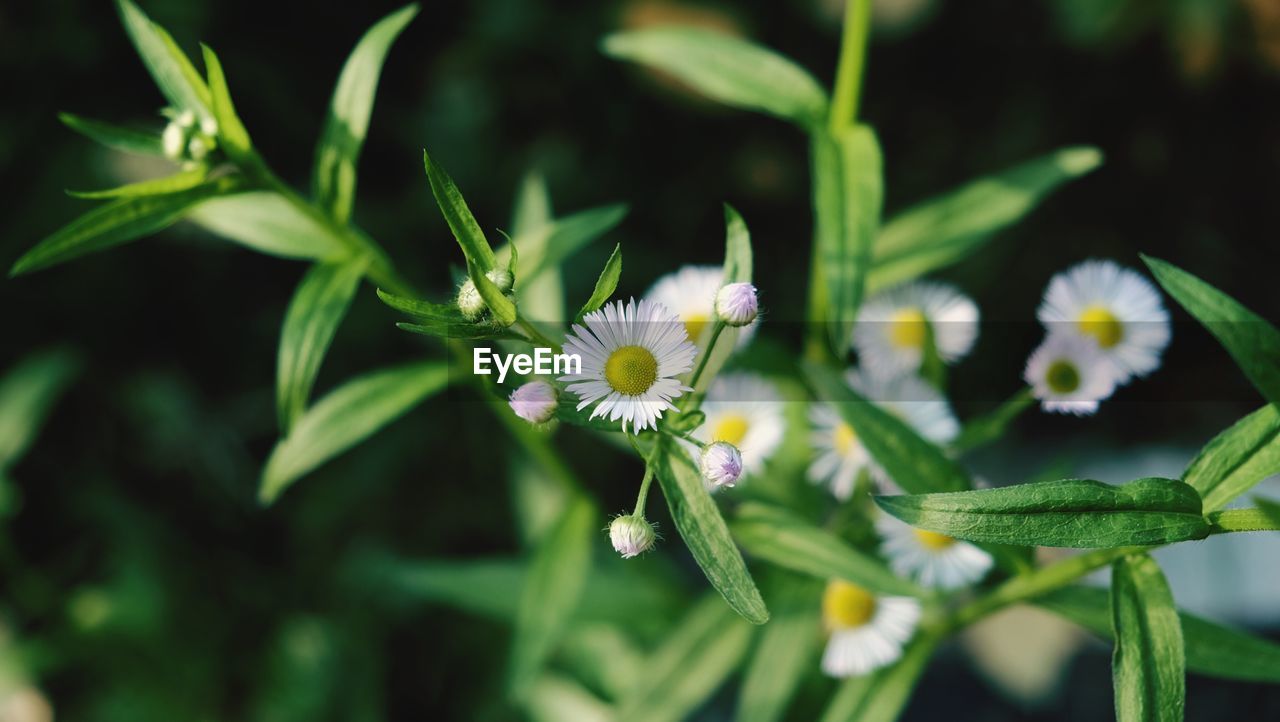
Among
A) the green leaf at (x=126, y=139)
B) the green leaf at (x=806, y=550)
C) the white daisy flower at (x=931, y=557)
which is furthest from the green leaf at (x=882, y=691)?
the green leaf at (x=126, y=139)

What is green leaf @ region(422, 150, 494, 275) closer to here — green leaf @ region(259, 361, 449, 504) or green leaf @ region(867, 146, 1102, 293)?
green leaf @ region(259, 361, 449, 504)

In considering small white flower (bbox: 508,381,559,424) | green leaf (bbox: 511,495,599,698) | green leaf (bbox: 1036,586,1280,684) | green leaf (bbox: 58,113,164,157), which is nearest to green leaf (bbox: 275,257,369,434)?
green leaf (bbox: 58,113,164,157)

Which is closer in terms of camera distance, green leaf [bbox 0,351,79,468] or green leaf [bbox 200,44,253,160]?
green leaf [bbox 200,44,253,160]

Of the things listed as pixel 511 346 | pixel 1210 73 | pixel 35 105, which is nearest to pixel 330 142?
pixel 511 346

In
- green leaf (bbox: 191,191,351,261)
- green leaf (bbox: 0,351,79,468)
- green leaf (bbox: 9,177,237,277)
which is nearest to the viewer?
green leaf (bbox: 9,177,237,277)

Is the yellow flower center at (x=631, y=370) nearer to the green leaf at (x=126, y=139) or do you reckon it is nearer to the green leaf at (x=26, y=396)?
the green leaf at (x=126, y=139)

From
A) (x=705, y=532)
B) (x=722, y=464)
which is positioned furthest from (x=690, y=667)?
(x=722, y=464)

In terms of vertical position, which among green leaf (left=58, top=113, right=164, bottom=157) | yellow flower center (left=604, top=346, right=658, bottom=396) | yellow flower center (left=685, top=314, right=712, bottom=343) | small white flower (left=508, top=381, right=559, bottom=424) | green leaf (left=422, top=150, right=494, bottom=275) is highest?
yellow flower center (left=685, top=314, right=712, bottom=343)

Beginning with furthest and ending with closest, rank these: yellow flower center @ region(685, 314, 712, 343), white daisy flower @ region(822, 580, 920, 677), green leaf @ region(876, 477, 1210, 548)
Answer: yellow flower center @ region(685, 314, 712, 343)
white daisy flower @ region(822, 580, 920, 677)
green leaf @ region(876, 477, 1210, 548)

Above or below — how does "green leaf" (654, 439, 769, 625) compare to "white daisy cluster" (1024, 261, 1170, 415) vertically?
below
